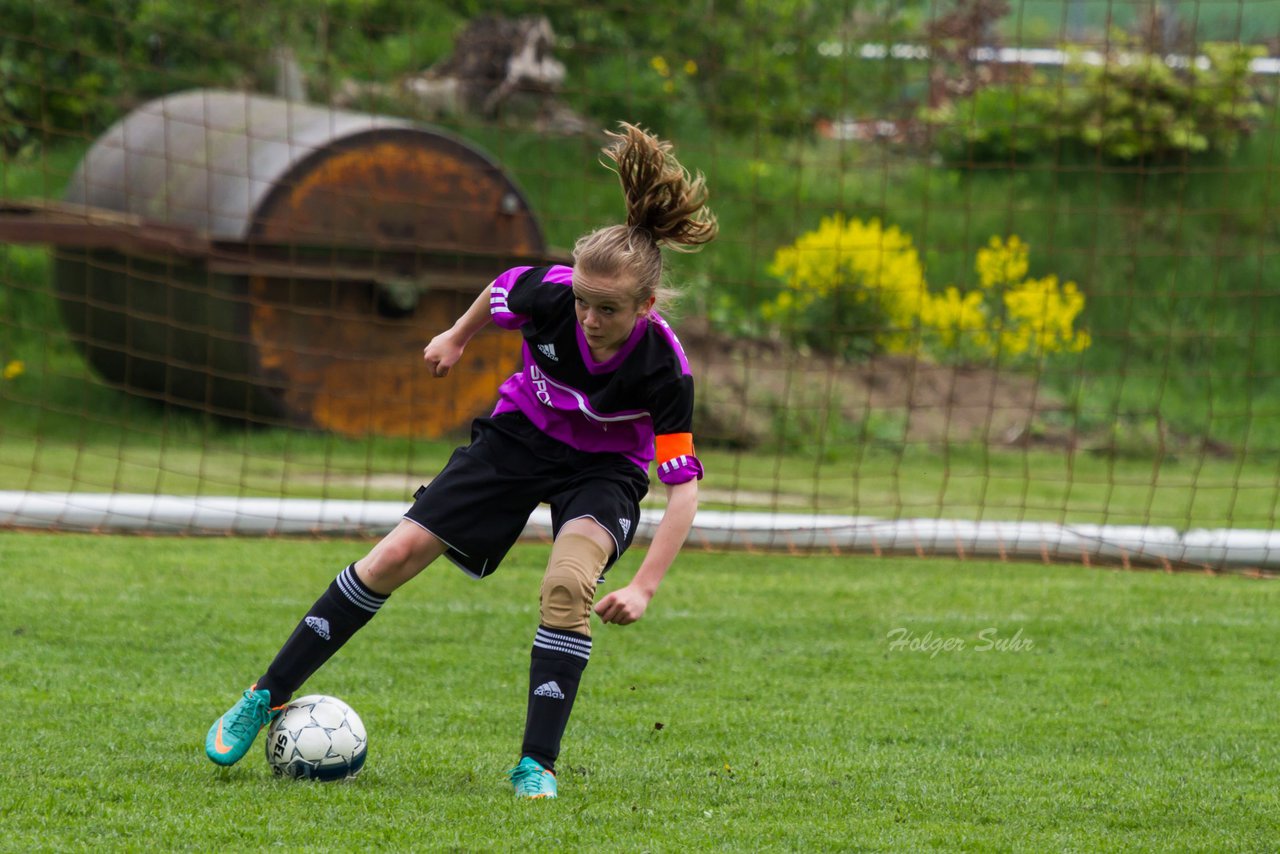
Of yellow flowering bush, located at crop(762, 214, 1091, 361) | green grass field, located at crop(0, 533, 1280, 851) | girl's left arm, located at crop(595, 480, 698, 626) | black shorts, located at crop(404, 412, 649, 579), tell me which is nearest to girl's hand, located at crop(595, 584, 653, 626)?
girl's left arm, located at crop(595, 480, 698, 626)

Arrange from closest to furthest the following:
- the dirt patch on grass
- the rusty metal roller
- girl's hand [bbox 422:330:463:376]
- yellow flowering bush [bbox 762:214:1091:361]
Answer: girl's hand [bbox 422:330:463:376] → the rusty metal roller → the dirt patch on grass → yellow flowering bush [bbox 762:214:1091:361]

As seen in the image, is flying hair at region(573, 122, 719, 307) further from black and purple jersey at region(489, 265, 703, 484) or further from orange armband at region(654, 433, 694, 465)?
orange armband at region(654, 433, 694, 465)

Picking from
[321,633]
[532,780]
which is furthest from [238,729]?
[532,780]

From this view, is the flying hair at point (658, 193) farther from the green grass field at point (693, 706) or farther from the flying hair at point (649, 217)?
the green grass field at point (693, 706)

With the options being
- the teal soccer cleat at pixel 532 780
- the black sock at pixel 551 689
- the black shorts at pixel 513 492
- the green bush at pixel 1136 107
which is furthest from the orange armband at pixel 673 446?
the green bush at pixel 1136 107

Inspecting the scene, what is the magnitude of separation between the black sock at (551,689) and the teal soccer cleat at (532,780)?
2 centimetres

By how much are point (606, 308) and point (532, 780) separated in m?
1.07

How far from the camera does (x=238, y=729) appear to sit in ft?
11.9

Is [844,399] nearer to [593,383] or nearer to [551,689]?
[593,383]

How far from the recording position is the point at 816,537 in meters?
7.99

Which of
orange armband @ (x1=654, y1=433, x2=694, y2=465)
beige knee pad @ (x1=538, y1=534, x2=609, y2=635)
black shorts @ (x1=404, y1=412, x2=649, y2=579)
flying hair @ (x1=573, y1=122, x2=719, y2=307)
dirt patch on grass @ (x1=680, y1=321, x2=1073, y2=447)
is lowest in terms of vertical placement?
dirt patch on grass @ (x1=680, y1=321, x2=1073, y2=447)

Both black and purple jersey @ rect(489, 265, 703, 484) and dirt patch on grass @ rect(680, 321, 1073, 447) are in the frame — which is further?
dirt patch on grass @ rect(680, 321, 1073, 447)

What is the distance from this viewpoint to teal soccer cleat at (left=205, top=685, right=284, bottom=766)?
3.60 m

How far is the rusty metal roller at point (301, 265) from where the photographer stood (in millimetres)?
10281
